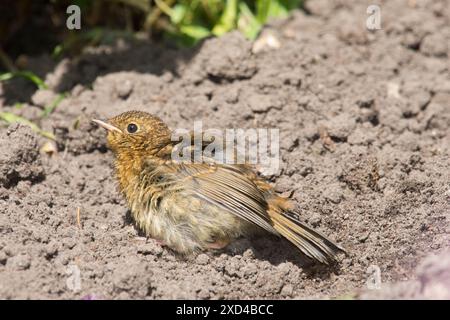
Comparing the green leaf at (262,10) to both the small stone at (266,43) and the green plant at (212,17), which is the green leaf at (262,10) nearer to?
the green plant at (212,17)

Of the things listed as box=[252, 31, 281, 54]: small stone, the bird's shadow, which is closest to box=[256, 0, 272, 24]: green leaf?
box=[252, 31, 281, 54]: small stone

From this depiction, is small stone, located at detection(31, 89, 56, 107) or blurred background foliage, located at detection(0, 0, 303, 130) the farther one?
blurred background foliage, located at detection(0, 0, 303, 130)

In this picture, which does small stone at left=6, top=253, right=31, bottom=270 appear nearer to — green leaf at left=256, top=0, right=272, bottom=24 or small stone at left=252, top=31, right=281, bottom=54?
small stone at left=252, top=31, right=281, bottom=54

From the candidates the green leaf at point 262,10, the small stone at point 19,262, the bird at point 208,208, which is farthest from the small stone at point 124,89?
the small stone at point 19,262

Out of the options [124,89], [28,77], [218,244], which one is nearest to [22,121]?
[28,77]

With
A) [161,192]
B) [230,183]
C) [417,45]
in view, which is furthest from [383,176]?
[417,45]

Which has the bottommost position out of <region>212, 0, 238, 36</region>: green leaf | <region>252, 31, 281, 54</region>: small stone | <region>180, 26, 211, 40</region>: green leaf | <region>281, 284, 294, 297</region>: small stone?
<region>281, 284, 294, 297</region>: small stone

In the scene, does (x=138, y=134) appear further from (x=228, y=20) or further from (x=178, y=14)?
(x=228, y=20)

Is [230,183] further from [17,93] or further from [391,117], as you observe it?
[17,93]
